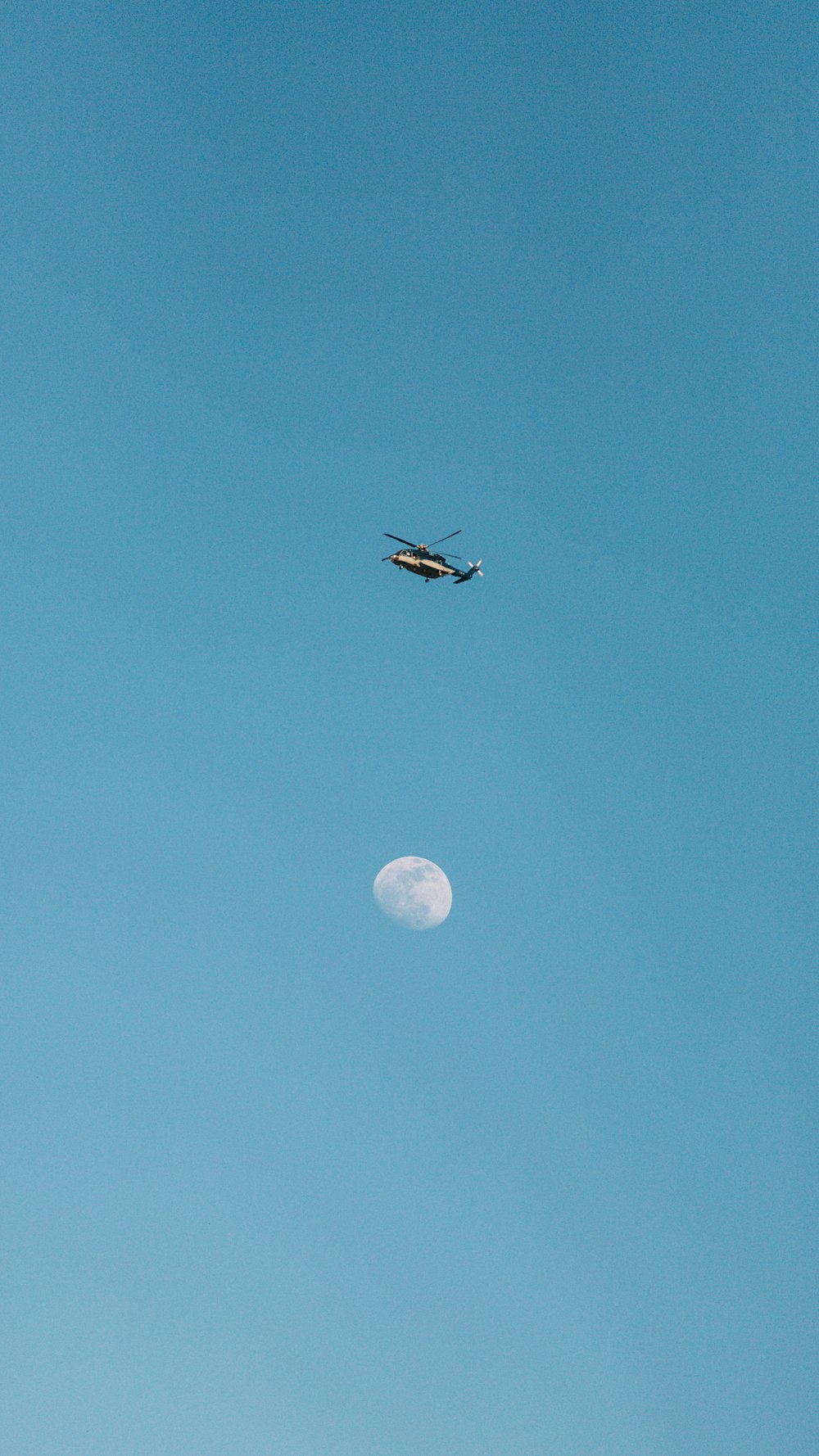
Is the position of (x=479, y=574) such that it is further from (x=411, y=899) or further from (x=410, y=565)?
(x=411, y=899)

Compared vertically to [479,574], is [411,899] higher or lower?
lower

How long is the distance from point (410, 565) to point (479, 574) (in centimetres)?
1085

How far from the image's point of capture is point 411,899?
655 feet

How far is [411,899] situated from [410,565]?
2574 inches

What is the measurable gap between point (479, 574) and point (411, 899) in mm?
59620

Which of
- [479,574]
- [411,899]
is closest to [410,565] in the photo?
[479,574]

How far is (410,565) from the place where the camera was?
14788 cm

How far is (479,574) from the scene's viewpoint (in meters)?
156

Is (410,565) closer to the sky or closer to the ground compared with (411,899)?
closer to the sky

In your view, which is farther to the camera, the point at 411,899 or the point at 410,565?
the point at 411,899

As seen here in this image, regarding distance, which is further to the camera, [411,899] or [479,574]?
[411,899]
